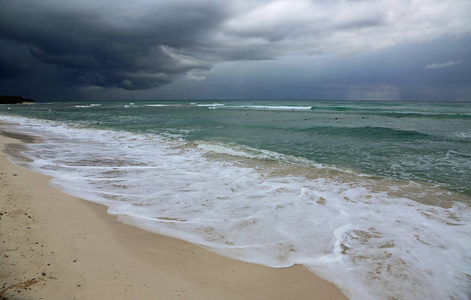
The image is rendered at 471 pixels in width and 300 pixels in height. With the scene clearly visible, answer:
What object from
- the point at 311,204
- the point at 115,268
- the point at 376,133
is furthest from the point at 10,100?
the point at 311,204

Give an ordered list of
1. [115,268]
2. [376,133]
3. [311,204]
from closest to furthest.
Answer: [115,268], [311,204], [376,133]

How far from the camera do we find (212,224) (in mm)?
4316

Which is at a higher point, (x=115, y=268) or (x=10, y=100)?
(x=10, y=100)

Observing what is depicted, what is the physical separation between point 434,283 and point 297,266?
156cm

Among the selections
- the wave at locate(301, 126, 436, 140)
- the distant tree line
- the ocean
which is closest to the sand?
the ocean

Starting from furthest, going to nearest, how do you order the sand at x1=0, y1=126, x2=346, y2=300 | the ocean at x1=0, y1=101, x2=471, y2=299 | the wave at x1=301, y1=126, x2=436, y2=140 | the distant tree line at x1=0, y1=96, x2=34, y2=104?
the distant tree line at x1=0, y1=96, x2=34, y2=104
the wave at x1=301, y1=126, x2=436, y2=140
the ocean at x1=0, y1=101, x2=471, y2=299
the sand at x1=0, y1=126, x2=346, y2=300

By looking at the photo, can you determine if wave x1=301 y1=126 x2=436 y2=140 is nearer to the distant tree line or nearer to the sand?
the sand

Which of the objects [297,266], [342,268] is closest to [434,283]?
[342,268]

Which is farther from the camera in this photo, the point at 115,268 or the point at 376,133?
the point at 376,133

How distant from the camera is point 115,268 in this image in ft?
9.45

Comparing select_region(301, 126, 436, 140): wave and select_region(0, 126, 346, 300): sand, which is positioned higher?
select_region(301, 126, 436, 140): wave

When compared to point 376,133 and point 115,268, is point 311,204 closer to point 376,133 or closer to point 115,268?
point 115,268

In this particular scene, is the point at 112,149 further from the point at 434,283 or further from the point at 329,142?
the point at 434,283

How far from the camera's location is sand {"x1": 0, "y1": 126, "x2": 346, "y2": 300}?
2455 millimetres
